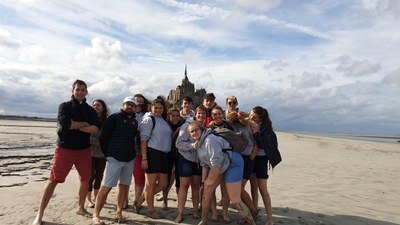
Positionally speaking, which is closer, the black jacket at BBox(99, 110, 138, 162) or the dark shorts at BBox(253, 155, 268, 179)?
the black jacket at BBox(99, 110, 138, 162)

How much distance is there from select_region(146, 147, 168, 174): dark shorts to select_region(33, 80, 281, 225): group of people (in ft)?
0.06

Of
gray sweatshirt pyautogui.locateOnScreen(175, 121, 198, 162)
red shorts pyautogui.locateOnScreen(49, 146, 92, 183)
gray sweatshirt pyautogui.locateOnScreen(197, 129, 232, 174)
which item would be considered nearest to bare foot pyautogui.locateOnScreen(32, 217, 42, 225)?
red shorts pyautogui.locateOnScreen(49, 146, 92, 183)

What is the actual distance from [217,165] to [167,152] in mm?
1089

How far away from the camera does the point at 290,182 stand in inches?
404

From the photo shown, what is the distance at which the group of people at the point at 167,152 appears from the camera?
541 cm

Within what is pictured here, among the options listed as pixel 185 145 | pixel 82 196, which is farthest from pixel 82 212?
pixel 185 145

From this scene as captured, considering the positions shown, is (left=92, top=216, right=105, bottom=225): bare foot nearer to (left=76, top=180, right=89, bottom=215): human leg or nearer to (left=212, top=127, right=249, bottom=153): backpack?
(left=76, top=180, right=89, bottom=215): human leg

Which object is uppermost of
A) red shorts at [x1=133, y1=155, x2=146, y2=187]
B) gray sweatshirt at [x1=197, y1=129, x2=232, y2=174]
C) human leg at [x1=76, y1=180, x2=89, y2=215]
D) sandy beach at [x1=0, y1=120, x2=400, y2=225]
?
gray sweatshirt at [x1=197, y1=129, x2=232, y2=174]

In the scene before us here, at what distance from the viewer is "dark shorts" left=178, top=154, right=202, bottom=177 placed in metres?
5.79

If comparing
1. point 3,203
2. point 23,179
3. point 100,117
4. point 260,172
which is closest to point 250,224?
point 260,172

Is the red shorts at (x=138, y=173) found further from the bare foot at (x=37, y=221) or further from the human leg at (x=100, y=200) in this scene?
the bare foot at (x=37, y=221)

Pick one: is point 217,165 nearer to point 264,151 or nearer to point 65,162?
point 264,151

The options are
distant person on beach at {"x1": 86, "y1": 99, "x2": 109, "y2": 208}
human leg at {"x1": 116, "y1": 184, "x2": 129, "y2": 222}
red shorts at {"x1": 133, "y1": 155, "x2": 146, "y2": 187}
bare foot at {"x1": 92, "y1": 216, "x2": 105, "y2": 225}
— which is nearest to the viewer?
bare foot at {"x1": 92, "y1": 216, "x2": 105, "y2": 225}

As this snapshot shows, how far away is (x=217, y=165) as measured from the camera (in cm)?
529
